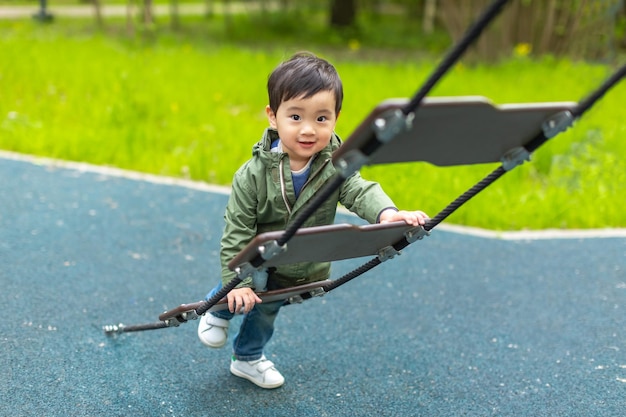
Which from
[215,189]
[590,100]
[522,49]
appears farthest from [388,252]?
[522,49]

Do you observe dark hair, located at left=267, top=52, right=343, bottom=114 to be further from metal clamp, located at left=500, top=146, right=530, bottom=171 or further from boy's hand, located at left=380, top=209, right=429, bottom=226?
metal clamp, located at left=500, top=146, right=530, bottom=171

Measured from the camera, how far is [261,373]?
121 inches

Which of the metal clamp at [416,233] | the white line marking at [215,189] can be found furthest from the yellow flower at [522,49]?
the metal clamp at [416,233]

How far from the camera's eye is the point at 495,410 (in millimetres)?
2988

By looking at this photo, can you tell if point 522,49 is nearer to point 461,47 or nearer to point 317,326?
point 317,326

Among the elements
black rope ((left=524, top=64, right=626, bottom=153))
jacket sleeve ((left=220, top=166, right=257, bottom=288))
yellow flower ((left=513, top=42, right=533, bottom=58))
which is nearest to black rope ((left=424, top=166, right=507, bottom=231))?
black rope ((left=524, top=64, right=626, bottom=153))

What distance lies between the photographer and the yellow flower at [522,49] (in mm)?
10594

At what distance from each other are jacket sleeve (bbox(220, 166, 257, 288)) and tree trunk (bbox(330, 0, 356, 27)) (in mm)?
14803

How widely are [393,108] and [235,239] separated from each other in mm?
1016

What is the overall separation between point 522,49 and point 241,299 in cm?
913

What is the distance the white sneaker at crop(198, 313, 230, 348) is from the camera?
2891mm

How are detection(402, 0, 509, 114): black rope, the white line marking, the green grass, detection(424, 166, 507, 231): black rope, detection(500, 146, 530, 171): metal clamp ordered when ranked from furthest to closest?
the green grass, the white line marking, detection(424, 166, 507, 231): black rope, detection(500, 146, 530, 171): metal clamp, detection(402, 0, 509, 114): black rope

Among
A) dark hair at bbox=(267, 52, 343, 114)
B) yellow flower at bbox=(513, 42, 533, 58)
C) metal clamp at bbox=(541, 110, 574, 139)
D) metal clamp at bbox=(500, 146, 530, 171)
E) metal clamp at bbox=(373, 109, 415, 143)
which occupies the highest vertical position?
metal clamp at bbox=(373, 109, 415, 143)

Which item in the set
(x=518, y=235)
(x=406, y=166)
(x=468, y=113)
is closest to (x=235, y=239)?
(x=468, y=113)
